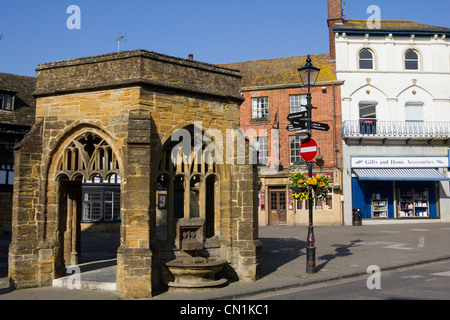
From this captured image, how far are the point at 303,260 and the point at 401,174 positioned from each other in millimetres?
15170

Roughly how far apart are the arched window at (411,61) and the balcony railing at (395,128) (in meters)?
3.66

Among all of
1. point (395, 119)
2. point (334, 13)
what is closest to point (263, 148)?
point (395, 119)

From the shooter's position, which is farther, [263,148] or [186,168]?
[263,148]

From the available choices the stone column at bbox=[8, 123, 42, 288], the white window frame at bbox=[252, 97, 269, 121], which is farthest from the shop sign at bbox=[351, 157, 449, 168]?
the stone column at bbox=[8, 123, 42, 288]

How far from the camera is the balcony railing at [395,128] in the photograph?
86.7 feet

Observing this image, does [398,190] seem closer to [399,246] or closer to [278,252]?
[399,246]

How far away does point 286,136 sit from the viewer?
2773 centimetres

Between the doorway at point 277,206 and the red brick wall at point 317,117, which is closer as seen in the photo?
the red brick wall at point 317,117

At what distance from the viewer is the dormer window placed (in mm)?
24109

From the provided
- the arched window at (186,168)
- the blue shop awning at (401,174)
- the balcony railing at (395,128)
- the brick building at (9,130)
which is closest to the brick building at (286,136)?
the balcony railing at (395,128)

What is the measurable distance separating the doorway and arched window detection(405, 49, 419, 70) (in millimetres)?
11298

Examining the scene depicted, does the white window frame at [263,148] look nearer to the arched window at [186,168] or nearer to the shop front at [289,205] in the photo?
the shop front at [289,205]

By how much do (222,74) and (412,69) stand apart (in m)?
21.6

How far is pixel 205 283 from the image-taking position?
8.87 m
